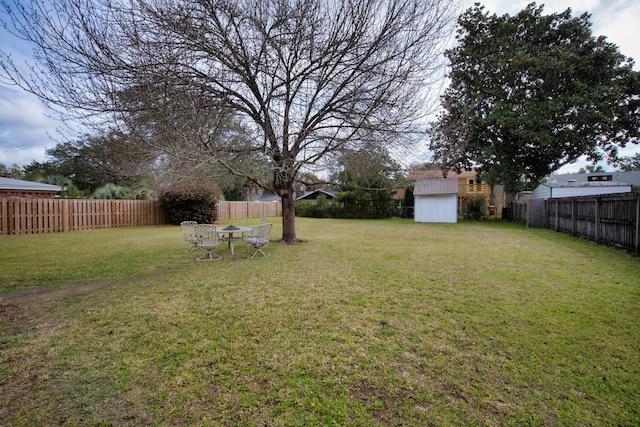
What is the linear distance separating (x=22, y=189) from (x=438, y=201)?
27.0 m

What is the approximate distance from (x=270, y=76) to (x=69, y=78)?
12.9 ft

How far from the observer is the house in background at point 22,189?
15.8m

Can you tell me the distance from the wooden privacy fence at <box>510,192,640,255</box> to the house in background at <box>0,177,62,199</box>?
25349mm

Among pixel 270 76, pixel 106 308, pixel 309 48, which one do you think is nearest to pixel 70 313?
pixel 106 308

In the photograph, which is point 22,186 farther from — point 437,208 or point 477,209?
point 477,209

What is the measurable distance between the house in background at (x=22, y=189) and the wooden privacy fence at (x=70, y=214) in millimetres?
3317

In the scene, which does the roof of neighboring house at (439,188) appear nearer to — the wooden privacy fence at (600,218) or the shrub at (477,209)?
the shrub at (477,209)

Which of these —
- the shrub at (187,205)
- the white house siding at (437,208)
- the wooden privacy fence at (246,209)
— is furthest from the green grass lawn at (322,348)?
the wooden privacy fence at (246,209)

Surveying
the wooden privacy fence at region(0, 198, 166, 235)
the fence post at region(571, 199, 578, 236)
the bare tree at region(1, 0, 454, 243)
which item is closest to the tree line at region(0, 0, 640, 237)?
the bare tree at region(1, 0, 454, 243)

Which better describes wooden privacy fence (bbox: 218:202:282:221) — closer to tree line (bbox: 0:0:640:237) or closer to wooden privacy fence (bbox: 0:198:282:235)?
wooden privacy fence (bbox: 0:198:282:235)

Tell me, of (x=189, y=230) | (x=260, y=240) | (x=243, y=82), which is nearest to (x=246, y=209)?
(x=189, y=230)

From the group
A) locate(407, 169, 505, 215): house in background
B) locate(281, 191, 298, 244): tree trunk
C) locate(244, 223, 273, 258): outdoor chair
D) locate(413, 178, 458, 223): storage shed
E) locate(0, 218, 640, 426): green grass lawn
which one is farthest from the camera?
locate(407, 169, 505, 215): house in background

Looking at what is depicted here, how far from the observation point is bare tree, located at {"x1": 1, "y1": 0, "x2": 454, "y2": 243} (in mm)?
4816

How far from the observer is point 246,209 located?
2836 centimetres
